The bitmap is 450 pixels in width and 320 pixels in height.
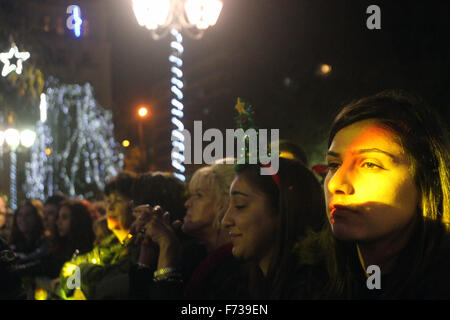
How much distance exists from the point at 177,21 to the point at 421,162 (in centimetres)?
396

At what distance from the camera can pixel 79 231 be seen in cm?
512

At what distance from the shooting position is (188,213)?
121 inches

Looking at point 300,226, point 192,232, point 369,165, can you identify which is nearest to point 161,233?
point 192,232

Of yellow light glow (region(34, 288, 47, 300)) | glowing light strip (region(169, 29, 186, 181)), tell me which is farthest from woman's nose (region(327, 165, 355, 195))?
yellow light glow (region(34, 288, 47, 300))

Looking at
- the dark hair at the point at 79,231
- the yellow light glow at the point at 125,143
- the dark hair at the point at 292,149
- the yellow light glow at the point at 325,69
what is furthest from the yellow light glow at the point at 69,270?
the yellow light glow at the point at 325,69

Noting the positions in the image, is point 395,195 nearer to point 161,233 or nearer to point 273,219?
point 273,219

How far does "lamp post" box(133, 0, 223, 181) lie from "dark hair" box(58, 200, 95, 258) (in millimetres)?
1532

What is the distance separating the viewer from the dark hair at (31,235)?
6094 mm

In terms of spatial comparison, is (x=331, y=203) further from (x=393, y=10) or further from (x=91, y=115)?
(x=91, y=115)

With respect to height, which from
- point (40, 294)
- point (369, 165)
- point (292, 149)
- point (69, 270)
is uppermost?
point (292, 149)

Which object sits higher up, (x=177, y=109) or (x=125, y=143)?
(x=177, y=109)

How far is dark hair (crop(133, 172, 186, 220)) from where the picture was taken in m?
3.33
